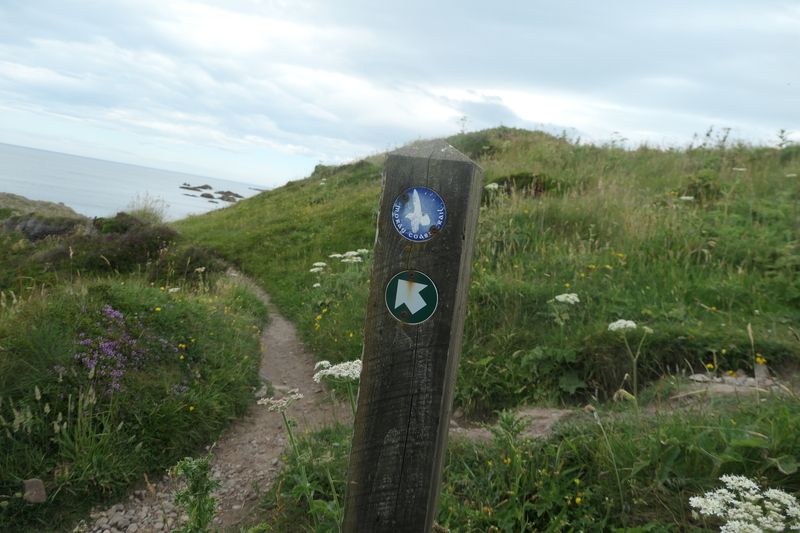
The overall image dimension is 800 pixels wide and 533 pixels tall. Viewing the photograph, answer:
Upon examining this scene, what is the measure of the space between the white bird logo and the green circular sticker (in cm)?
17

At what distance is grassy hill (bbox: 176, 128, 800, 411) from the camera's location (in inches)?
215

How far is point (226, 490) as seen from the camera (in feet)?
15.7

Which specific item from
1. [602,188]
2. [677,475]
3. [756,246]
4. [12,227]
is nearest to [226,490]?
[677,475]

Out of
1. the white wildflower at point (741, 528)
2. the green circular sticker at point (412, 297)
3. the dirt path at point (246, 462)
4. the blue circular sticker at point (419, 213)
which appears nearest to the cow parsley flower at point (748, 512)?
the white wildflower at point (741, 528)

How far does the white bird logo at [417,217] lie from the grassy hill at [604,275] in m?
3.18

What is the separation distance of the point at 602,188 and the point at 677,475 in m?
7.65

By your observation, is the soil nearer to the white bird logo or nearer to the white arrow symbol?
the white arrow symbol

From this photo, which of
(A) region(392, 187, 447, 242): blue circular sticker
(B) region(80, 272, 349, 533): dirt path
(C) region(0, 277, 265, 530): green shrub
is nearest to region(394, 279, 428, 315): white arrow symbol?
(A) region(392, 187, 447, 242): blue circular sticker

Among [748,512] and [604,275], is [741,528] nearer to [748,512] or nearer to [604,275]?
[748,512]

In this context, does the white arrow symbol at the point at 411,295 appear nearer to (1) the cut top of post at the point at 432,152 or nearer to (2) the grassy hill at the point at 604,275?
(1) the cut top of post at the point at 432,152

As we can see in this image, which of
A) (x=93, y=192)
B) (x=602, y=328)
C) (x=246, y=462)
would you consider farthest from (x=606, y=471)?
(x=93, y=192)

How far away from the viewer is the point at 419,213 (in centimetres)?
226

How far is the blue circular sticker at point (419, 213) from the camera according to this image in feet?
7.34

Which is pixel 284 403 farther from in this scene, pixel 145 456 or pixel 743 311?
pixel 743 311
